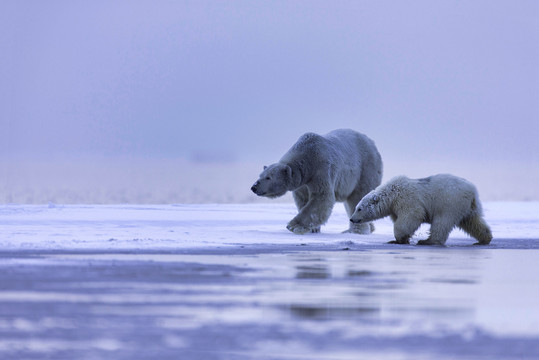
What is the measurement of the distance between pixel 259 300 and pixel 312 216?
392 inches

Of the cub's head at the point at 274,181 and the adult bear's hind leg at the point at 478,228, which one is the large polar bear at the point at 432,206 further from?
the cub's head at the point at 274,181

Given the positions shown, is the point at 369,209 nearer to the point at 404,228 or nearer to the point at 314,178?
the point at 404,228

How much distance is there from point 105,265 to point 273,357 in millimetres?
4740

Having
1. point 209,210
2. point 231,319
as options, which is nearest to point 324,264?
point 231,319

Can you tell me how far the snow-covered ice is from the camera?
406cm

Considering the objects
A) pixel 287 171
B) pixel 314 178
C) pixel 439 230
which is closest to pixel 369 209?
pixel 439 230

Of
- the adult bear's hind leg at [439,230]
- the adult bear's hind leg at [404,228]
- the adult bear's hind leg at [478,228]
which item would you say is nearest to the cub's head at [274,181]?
the adult bear's hind leg at [404,228]

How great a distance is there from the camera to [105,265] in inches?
325

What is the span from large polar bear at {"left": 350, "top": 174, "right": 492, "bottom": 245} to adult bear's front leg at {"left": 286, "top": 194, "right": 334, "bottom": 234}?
175 centimetres

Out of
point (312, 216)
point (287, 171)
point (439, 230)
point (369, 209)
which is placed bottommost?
point (439, 230)

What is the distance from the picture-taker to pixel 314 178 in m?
16.1

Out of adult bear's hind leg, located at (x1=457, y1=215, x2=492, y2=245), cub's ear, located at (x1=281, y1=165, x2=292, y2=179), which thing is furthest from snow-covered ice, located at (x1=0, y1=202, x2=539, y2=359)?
cub's ear, located at (x1=281, y1=165, x2=292, y2=179)

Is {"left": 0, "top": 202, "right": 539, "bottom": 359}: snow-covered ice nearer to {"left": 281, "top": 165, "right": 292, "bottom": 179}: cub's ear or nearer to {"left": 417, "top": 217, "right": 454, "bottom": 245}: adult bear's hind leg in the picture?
{"left": 417, "top": 217, "right": 454, "bottom": 245}: adult bear's hind leg

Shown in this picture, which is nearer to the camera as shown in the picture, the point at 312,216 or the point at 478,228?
the point at 478,228
